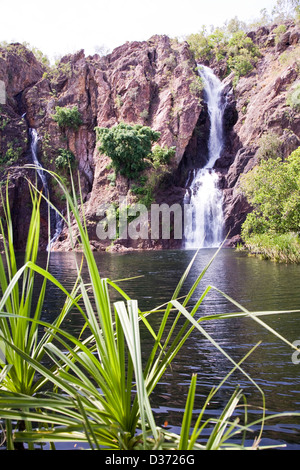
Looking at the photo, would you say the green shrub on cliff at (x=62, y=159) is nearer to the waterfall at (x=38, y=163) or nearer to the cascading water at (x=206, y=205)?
the waterfall at (x=38, y=163)

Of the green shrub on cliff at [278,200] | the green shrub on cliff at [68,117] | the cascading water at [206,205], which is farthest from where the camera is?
the green shrub on cliff at [68,117]

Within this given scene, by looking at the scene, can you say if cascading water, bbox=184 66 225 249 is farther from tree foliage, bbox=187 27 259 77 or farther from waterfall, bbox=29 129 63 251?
waterfall, bbox=29 129 63 251

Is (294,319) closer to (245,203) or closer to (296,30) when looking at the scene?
(245,203)

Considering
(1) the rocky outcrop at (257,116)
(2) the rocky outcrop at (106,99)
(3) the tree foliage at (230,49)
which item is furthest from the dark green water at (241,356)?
(3) the tree foliage at (230,49)

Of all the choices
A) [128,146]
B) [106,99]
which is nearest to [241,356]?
[128,146]

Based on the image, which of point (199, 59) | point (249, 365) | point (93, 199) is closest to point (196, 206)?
point (93, 199)

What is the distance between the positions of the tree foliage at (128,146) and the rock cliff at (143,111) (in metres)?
1.34

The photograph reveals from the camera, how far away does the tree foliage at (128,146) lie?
38.8 metres

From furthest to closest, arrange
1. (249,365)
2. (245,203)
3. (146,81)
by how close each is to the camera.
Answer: (146,81)
(245,203)
(249,365)

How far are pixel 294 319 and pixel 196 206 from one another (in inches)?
1106

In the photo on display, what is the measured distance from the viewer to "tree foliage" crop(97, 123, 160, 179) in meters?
38.8

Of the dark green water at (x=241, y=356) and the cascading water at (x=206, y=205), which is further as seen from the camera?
the cascading water at (x=206, y=205)

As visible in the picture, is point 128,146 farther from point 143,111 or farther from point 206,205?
point 206,205

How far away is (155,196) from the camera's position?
38656 mm
